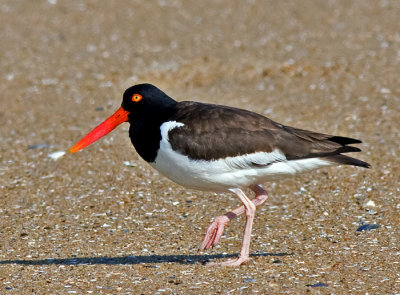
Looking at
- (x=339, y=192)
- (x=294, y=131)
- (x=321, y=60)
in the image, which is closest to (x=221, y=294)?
(x=294, y=131)

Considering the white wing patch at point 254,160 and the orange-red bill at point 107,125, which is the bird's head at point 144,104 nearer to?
the orange-red bill at point 107,125

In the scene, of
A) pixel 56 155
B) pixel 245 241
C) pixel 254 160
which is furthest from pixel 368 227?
pixel 56 155

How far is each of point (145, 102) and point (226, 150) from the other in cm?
90

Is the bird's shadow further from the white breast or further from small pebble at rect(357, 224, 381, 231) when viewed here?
small pebble at rect(357, 224, 381, 231)

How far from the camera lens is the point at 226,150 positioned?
5457mm

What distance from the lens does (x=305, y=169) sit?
18.4 ft

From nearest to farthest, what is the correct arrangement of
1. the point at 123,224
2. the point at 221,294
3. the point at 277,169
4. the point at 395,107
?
the point at 221,294 → the point at 277,169 → the point at 123,224 → the point at 395,107

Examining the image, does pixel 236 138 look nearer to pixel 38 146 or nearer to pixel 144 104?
pixel 144 104

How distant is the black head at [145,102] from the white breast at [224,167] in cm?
33

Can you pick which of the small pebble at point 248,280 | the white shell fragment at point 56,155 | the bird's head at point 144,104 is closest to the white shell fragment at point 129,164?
the white shell fragment at point 56,155

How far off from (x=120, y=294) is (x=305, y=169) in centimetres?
181

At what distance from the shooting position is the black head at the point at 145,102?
5844 millimetres

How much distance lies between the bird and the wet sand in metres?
0.67

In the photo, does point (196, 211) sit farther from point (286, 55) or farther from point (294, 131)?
point (286, 55)
